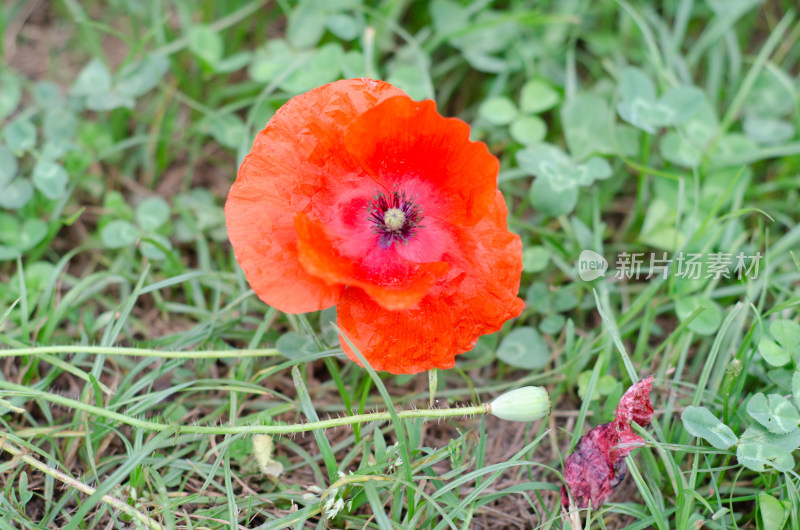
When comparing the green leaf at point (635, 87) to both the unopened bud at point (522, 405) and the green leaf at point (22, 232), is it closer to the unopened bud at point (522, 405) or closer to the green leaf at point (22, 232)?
the unopened bud at point (522, 405)

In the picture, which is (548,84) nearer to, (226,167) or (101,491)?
(226,167)

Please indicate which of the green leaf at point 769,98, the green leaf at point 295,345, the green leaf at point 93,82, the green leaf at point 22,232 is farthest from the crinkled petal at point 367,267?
the green leaf at point 769,98

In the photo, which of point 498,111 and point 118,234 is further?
point 498,111

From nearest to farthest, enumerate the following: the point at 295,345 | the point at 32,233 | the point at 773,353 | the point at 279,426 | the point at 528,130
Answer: the point at 279,426 < the point at 773,353 < the point at 295,345 < the point at 32,233 < the point at 528,130

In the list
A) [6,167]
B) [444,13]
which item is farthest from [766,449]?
[6,167]

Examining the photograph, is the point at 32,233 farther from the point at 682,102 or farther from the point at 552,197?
the point at 682,102

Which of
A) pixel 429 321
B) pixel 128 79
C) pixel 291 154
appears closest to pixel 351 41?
pixel 128 79

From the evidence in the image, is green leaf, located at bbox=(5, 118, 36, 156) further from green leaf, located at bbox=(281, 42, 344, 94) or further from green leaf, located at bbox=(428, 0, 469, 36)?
green leaf, located at bbox=(428, 0, 469, 36)
